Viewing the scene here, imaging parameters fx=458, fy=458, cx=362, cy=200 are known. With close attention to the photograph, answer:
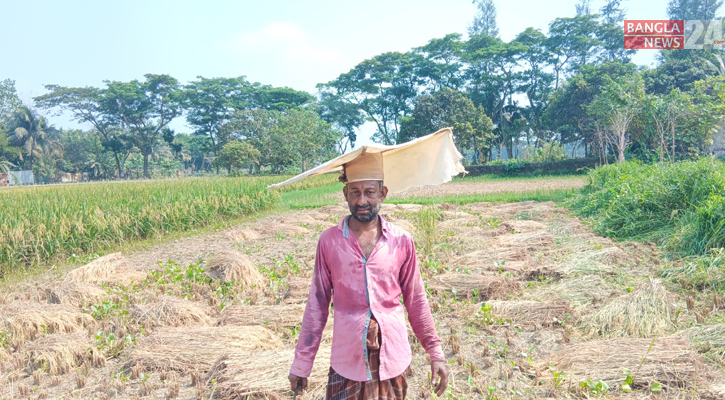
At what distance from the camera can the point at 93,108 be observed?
4238cm

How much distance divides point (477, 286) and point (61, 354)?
11.5ft

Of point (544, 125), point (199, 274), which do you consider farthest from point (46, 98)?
point (199, 274)

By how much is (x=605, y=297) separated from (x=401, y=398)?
315 centimetres

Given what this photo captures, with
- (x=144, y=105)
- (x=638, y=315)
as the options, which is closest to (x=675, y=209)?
(x=638, y=315)

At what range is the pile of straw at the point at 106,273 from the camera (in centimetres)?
547

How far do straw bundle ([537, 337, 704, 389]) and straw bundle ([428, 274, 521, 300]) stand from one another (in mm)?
1316

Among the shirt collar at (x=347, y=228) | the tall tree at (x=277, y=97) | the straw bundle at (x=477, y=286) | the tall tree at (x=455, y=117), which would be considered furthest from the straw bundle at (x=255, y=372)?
the tall tree at (x=277, y=97)

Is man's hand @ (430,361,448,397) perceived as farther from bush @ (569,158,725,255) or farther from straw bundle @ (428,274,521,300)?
bush @ (569,158,725,255)

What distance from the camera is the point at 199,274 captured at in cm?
565

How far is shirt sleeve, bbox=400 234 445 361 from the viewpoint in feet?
5.97

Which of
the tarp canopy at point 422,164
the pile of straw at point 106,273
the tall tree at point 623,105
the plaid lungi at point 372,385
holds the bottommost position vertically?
the pile of straw at point 106,273

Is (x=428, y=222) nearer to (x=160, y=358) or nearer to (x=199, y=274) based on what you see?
(x=199, y=274)

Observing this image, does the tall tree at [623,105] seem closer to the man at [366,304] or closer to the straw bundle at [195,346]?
the straw bundle at [195,346]

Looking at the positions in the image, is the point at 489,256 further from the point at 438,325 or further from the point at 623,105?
the point at 623,105
